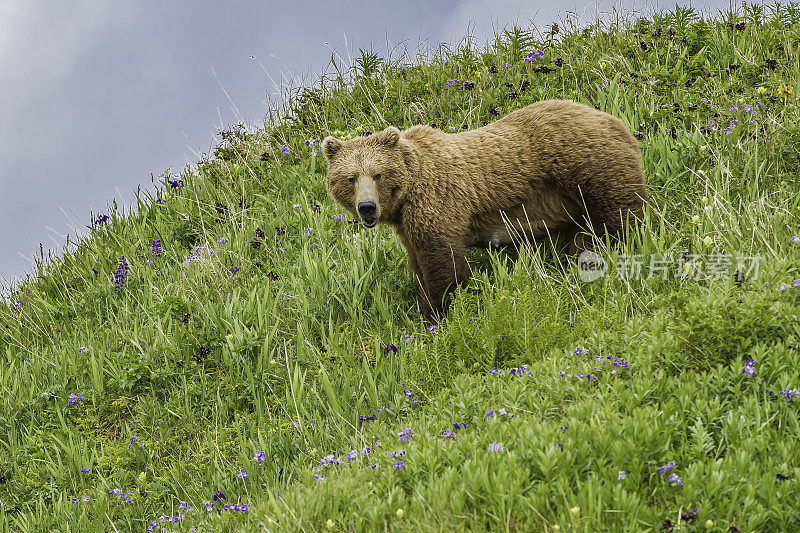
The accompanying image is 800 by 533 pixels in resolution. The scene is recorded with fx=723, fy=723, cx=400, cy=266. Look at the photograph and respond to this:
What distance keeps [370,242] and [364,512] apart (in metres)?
4.30

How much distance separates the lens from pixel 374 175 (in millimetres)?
6168

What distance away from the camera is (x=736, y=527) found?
287cm

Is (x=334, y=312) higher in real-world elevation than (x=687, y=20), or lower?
lower

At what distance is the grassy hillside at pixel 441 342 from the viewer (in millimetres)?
3287

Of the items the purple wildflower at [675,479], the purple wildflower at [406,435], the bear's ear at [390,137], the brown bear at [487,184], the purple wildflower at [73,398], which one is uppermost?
the bear's ear at [390,137]

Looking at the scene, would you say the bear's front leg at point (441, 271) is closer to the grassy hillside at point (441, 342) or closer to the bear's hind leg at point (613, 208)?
the grassy hillside at point (441, 342)

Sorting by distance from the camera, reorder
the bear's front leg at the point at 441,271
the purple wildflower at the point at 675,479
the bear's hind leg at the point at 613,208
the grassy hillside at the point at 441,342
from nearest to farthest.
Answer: the purple wildflower at the point at 675,479, the grassy hillside at the point at 441,342, the bear's front leg at the point at 441,271, the bear's hind leg at the point at 613,208

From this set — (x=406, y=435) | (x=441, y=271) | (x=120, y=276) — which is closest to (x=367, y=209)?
(x=441, y=271)

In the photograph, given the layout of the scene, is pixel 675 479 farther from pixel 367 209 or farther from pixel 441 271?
pixel 367 209

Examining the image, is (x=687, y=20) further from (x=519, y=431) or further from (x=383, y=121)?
(x=519, y=431)

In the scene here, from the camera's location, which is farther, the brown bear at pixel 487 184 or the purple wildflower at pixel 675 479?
the brown bear at pixel 487 184

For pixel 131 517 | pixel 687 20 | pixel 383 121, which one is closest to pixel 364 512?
pixel 131 517

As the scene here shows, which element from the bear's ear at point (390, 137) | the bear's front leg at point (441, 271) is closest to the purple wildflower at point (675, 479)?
the bear's front leg at point (441, 271)

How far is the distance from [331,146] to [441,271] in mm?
1508
